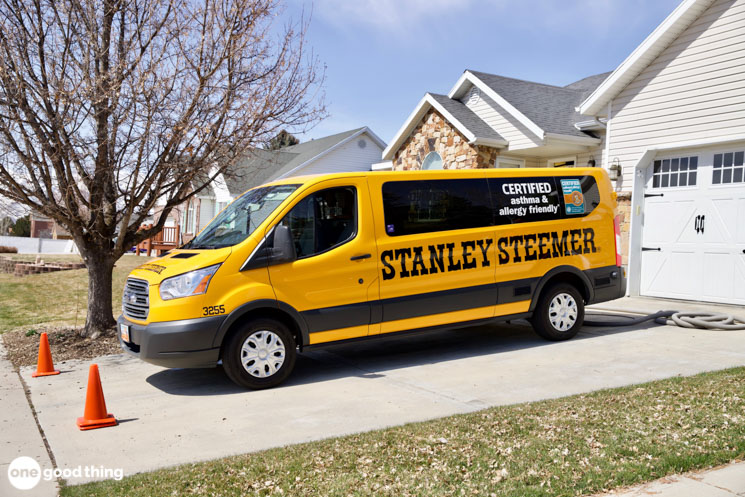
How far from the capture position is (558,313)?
27.8 ft

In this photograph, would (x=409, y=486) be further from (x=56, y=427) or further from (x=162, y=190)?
(x=162, y=190)

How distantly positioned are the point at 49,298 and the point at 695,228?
15010 millimetres

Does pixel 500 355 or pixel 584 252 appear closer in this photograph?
pixel 500 355

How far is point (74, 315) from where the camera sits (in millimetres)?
12992

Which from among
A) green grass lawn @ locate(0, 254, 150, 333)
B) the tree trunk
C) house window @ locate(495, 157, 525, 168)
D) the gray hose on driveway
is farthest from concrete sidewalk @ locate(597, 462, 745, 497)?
house window @ locate(495, 157, 525, 168)

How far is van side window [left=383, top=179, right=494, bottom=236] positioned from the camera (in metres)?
7.34

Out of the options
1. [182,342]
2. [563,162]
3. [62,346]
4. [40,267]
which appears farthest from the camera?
[40,267]

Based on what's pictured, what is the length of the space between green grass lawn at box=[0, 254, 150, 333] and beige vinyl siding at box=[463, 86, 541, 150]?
10003 millimetres

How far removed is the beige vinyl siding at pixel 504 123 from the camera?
1540 cm

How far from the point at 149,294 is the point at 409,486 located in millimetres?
3769

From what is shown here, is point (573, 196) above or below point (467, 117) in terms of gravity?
below

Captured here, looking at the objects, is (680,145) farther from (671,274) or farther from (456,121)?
(456,121)

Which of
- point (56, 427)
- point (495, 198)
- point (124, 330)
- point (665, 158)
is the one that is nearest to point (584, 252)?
point (495, 198)

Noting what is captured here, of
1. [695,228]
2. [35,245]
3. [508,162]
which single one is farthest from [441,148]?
[35,245]
